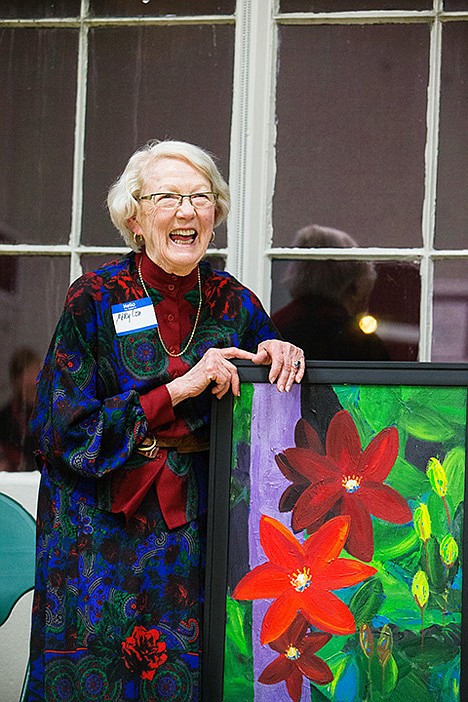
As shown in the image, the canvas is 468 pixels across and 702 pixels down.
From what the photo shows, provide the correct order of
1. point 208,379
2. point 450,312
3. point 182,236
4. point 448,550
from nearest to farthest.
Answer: point 448,550, point 208,379, point 182,236, point 450,312

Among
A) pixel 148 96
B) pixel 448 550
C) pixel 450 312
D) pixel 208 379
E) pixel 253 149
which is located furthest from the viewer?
pixel 148 96

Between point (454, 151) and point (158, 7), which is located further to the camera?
point (158, 7)

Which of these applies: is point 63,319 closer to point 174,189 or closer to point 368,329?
point 174,189

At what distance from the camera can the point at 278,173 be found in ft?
12.5

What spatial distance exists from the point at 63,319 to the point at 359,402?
2.55 ft

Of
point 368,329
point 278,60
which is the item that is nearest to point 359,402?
point 368,329

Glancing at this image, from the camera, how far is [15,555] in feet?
12.3

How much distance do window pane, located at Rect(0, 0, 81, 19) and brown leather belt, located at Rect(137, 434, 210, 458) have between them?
175 centimetres

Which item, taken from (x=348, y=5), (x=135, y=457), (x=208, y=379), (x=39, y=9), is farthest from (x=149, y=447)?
(x=39, y=9)

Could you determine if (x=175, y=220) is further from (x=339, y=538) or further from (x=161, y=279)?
(x=339, y=538)

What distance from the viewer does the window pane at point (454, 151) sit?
12.0ft

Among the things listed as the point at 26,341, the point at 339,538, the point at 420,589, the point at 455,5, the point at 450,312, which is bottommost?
the point at 420,589

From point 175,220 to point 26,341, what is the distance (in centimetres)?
118

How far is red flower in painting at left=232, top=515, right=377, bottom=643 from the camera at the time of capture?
9.17 feet
